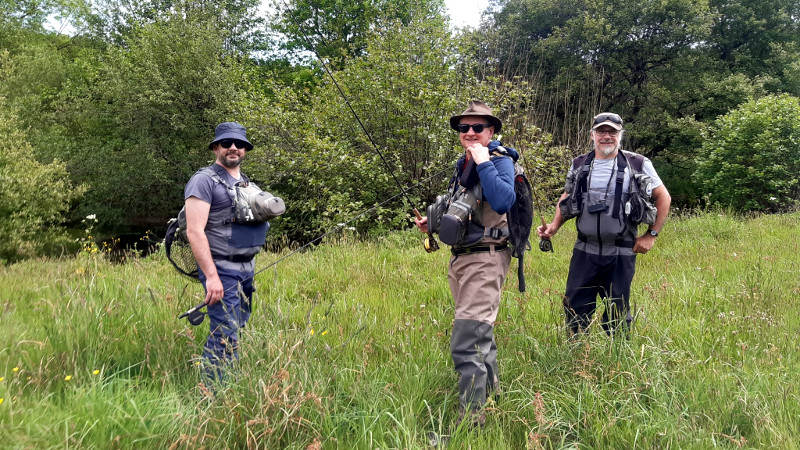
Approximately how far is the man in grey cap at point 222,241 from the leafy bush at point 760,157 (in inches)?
531

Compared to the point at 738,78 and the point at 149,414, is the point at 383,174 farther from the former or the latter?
the point at 738,78

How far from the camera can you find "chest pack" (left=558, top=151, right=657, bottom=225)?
320 cm

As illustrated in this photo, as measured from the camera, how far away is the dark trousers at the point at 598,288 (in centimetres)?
325

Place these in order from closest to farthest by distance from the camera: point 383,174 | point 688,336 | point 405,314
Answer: point 688,336
point 405,314
point 383,174

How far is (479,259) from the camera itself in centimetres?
264

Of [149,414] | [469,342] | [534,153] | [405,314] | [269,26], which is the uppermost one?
[269,26]

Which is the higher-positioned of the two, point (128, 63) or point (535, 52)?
point (535, 52)

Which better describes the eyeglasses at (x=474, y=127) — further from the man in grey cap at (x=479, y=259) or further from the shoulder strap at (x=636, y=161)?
the shoulder strap at (x=636, y=161)

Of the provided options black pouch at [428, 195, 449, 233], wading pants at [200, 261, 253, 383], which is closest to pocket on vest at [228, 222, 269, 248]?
wading pants at [200, 261, 253, 383]

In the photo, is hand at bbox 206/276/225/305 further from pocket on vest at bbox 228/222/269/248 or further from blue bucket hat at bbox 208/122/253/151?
blue bucket hat at bbox 208/122/253/151

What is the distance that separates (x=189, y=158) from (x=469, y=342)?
54.9 feet

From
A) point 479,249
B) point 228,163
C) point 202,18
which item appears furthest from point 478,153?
point 202,18

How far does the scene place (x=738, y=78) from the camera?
20.5 metres

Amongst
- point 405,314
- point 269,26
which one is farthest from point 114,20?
point 405,314
